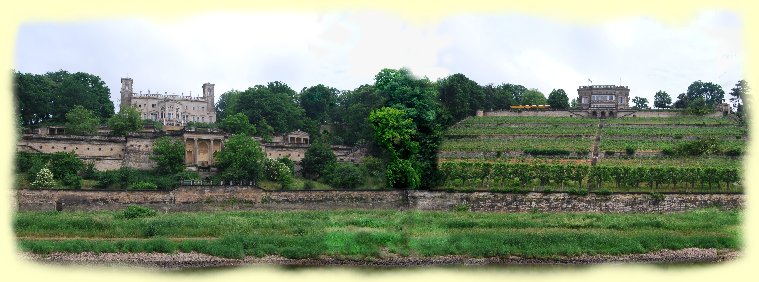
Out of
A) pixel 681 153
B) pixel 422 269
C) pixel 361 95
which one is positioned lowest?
pixel 422 269

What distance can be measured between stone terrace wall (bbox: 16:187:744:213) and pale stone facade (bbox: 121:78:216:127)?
34.2m

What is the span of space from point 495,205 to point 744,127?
27724 millimetres

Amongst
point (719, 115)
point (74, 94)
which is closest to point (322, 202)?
point (74, 94)

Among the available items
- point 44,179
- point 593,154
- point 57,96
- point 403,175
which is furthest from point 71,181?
point 593,154

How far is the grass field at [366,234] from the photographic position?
1297 inches

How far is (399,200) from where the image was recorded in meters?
45.3

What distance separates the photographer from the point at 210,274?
3016 centimetres

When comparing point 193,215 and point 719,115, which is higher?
point 719,115

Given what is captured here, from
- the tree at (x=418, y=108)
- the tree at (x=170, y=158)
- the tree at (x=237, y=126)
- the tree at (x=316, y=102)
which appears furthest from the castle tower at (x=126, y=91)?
the tree at (x=418, y=108)

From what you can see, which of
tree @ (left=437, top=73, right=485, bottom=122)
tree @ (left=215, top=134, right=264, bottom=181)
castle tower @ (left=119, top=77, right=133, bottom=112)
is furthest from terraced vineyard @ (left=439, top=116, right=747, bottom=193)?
castle tower @ (left=119, top=77, right=133, bottom=112)

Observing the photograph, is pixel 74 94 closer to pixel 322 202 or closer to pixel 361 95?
pixel 361 95

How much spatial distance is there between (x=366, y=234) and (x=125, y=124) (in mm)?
27998

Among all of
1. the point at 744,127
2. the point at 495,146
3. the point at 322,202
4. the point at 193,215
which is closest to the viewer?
the point at 193,215

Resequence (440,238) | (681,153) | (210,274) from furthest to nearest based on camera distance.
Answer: (681,153)
(440,238)
(210,274)
